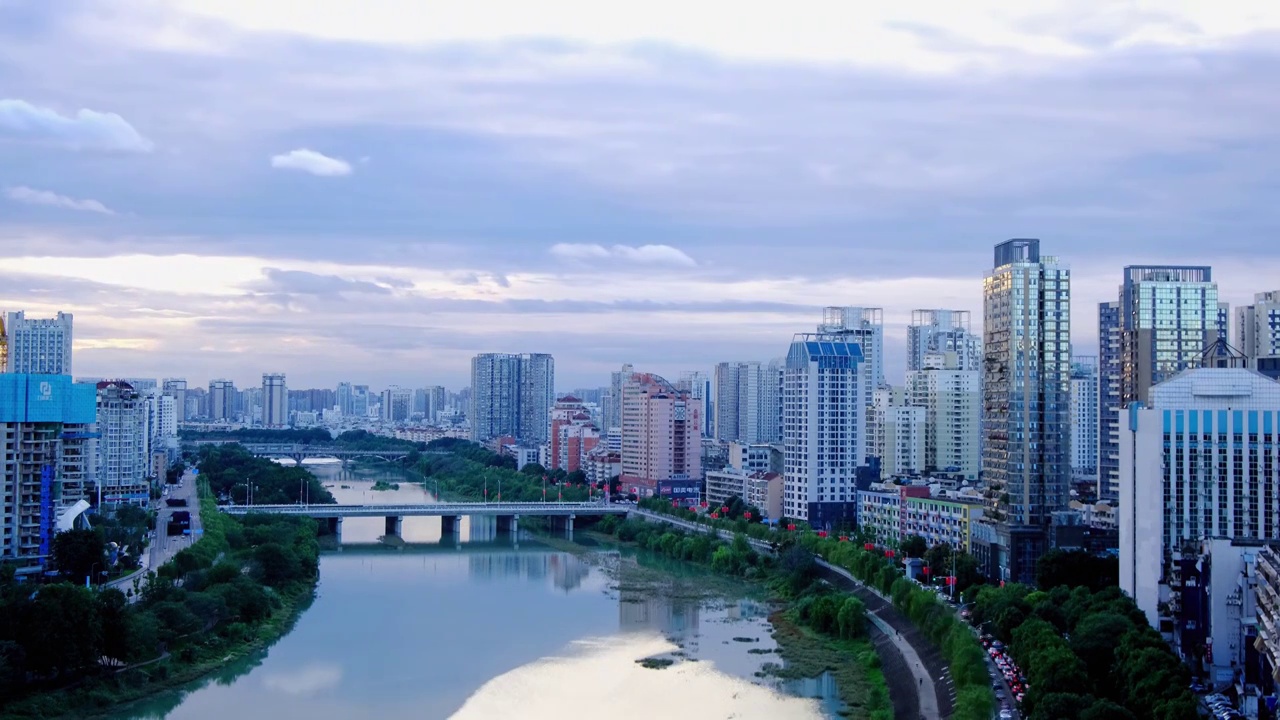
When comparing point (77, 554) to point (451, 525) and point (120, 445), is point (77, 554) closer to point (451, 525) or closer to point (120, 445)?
point (451, 525)

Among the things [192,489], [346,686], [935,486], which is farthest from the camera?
[192,489]

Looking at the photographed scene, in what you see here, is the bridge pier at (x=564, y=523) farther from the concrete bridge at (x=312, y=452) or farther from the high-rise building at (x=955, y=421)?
the concrete bridge at (x=312, y=452)

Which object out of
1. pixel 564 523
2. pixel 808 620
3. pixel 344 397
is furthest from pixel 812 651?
pixel 344 397

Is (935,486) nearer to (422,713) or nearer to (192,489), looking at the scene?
(422,713)

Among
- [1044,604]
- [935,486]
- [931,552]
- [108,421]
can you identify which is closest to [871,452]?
[935,486]

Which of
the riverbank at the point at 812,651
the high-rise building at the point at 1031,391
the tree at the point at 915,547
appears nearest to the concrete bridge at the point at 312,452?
the riverbank at the point at 812,651

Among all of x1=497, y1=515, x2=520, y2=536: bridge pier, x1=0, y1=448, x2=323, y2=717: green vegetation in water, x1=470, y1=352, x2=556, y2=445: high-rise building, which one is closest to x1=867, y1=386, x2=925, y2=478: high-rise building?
x1=497, y1=515, x2=520, y2=536: bridge pier
